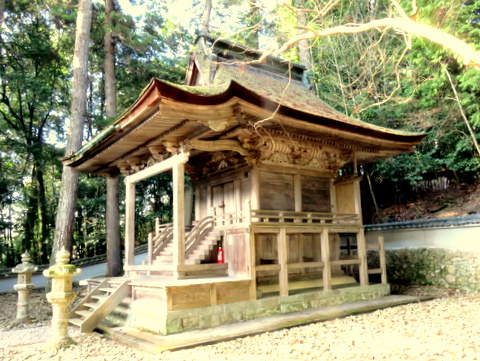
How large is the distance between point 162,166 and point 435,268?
352 inches

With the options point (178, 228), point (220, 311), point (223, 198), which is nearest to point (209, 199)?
point (223, 198)

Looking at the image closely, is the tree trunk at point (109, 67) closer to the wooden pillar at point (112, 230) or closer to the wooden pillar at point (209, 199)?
the wooden pillar at point (112, 230)

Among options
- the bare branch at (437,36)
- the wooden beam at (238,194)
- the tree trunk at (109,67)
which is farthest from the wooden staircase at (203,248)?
the tree trunk at (109,67)

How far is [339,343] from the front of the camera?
5590 mm

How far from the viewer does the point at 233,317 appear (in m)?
7.22

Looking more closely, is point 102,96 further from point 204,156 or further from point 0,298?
point 204,156

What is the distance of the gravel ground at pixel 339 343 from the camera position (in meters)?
5.01

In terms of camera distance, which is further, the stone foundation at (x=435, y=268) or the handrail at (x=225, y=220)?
the stone foundation at (x=435, y=268)

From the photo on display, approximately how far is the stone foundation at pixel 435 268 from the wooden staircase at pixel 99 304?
9020 mm

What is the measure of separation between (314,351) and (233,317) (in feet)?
7.65

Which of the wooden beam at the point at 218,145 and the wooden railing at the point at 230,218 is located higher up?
the wooden beam at the point at 218,145

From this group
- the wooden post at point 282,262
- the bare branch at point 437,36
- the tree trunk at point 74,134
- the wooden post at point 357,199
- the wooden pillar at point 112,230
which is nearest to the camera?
the bare branch at point 437,36

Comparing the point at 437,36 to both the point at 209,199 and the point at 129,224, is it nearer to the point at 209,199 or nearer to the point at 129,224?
the point at 209,199

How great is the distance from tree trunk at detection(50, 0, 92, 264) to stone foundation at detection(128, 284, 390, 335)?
17.8 feet
